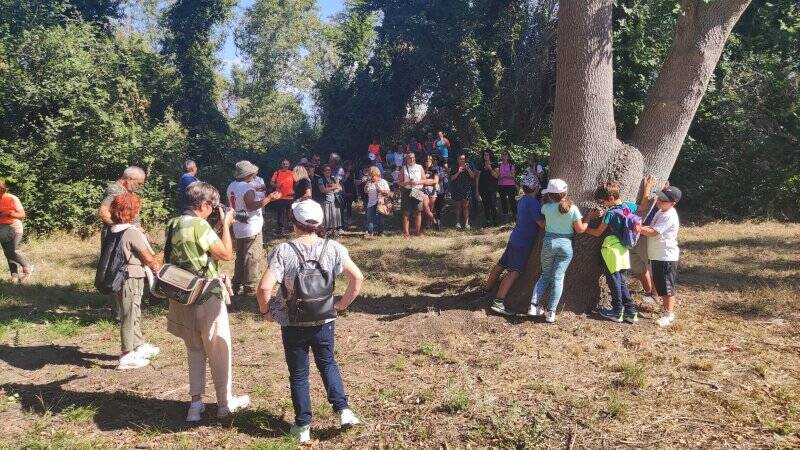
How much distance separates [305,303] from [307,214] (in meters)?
0.57

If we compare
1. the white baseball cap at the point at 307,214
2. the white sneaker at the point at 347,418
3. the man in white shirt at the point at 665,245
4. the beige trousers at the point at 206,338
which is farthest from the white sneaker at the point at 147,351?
the man in white shirt at the point at 665,245

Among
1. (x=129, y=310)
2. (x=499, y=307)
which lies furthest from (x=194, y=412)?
(x=499, y=307)

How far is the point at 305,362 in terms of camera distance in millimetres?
3793

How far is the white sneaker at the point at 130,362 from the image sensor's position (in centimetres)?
530

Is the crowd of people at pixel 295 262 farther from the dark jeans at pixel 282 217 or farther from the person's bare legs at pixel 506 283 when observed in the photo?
the dark jeans at pixel 282 217

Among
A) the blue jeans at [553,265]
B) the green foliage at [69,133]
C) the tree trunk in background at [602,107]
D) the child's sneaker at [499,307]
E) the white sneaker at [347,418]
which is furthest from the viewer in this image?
the green foliage at [69,133]

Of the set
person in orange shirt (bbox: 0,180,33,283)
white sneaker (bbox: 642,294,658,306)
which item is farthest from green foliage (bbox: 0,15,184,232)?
white sneaker (bbox: 642,294,658,306)

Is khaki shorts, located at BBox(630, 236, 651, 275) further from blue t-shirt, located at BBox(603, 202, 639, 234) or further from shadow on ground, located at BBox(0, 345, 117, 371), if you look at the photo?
shadow on ground, located at BBox(0, 345, 117, 371)

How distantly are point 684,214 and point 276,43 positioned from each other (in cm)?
2451

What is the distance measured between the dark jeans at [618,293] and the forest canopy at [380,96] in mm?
3296

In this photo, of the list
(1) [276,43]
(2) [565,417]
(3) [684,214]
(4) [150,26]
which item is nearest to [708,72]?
(2) [565,417]

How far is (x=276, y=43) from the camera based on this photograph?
3167 centimetres

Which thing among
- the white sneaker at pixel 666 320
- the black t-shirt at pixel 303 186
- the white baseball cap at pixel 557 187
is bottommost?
the white sneaker at pixel 666 320

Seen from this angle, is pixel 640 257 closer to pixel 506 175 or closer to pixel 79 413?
pixel 79 413
